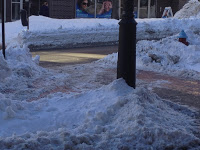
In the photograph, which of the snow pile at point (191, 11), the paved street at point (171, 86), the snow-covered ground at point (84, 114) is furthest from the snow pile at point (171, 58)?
the snow pile at point (191, 11)

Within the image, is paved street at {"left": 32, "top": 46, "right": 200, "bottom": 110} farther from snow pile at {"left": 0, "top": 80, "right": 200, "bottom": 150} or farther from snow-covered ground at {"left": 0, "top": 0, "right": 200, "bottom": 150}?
snow pile at {"left": 0, "top": 80, "right": 200, "bottom": 150}

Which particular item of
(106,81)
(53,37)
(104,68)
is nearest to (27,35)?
(53,37)

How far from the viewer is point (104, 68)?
10.8 m

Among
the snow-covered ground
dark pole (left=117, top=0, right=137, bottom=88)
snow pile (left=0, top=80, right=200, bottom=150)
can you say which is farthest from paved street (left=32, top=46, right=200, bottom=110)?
dark pole (left=117, top=0, right=137, bottom=88)

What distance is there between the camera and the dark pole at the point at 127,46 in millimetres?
6043

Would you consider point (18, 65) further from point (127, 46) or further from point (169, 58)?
point (169, 58)

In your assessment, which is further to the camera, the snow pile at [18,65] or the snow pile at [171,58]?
the snow pile at [171,58]

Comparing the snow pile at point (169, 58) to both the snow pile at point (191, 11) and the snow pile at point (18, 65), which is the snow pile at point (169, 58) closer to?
the snow pile at point (18, 65)

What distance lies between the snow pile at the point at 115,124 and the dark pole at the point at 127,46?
171 millimetres

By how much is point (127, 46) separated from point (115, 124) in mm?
1564

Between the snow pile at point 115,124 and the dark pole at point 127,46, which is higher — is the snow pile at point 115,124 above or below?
below

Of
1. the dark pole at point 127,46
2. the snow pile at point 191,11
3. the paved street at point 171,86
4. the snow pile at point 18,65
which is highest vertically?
the snow pile at point 191,11

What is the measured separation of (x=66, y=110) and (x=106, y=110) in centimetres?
62

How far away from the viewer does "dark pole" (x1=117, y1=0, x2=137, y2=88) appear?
19.8 feet
